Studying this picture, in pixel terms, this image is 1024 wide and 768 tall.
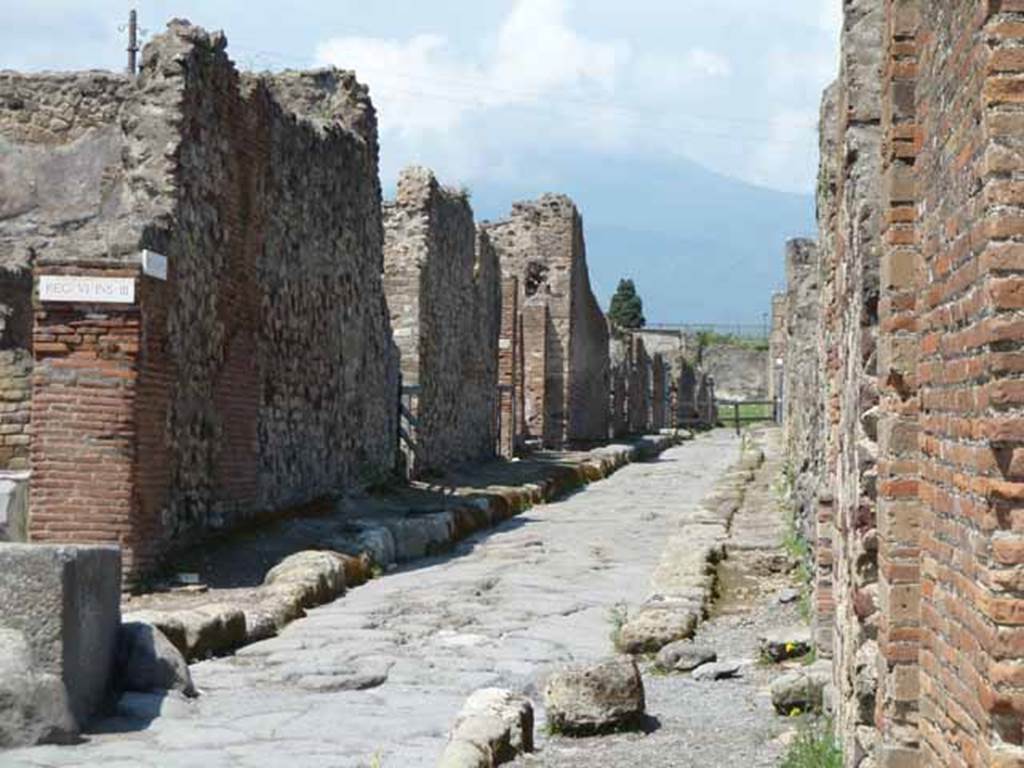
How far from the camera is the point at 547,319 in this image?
89.6 feet

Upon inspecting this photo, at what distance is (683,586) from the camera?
916cm

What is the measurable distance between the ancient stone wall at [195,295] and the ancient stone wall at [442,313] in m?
2.64

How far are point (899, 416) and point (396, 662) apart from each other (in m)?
3.92

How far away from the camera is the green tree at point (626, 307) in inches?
2955

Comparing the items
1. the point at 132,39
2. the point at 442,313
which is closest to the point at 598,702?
the point at 442,313

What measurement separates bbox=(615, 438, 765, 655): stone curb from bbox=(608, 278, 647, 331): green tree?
5990 centimetres

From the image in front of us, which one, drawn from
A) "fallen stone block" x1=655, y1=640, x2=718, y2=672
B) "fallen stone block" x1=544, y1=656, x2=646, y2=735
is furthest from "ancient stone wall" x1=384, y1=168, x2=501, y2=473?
"fallen stone block" x1=544, y1=656, x2=646, y2=735

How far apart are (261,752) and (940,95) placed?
129 inches

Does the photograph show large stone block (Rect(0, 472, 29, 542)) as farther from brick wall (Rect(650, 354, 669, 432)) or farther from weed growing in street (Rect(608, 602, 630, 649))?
brick wall (Rect(650, 354, 669, 432))

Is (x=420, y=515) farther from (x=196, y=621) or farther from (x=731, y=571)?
A: (x=196, y=621)

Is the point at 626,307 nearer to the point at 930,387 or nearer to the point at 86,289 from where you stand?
the point at 86,289

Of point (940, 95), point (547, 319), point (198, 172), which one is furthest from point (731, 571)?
point (547, 319)

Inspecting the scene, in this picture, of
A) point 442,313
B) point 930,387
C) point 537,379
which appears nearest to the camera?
point 930,387

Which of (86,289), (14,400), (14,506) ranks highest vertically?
(86,289)
